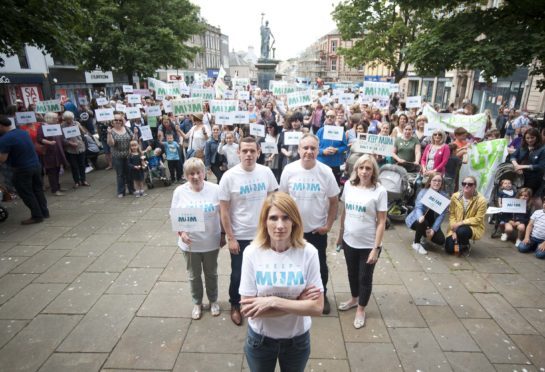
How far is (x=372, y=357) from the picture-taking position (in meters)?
3.32

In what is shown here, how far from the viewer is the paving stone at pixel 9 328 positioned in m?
3.59

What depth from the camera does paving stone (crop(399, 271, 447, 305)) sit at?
4.26m

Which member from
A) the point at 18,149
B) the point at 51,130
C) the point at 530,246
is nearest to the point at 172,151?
the point at 51,130

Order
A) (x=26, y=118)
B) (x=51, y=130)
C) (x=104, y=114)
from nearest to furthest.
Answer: (x=51, y=130) → (x=26, y=118) → (x=104, y=114)

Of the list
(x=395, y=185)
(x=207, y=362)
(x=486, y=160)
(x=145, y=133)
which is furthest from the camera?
(x=145, y=133)

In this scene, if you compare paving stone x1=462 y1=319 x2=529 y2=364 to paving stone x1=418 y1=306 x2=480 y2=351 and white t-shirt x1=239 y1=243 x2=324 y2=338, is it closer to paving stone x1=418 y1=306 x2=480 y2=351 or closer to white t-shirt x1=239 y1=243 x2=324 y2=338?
paving stone x1=418 y1=306 x2=480 y2=351

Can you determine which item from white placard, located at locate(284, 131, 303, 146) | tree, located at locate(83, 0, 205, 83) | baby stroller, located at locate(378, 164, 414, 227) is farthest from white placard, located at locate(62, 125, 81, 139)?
tree, located at locate(83, 0, 205, 83)

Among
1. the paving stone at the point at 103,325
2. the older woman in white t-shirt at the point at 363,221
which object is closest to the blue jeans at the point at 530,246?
the older woman in white t-shirt at the point at 363,221

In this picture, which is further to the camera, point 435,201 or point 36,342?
point 435,201

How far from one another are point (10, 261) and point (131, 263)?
6.27ft

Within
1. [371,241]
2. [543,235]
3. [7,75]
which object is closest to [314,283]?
[371,241]

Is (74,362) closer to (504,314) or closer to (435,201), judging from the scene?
(504,314)

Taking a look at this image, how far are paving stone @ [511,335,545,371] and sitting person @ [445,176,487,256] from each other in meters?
1.87

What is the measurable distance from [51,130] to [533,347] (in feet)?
31.5
